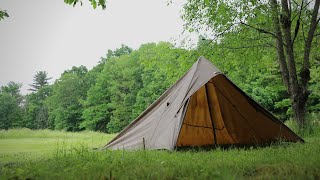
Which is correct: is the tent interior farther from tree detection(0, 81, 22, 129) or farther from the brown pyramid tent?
tree detection(0, 81, 22, 129)

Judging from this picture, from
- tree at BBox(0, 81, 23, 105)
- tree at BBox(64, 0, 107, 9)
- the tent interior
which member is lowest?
the tent interior

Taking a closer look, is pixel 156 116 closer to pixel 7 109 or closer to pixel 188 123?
pixel 188 123

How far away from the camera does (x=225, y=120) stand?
23.9 ft

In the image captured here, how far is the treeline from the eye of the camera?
35.2 ft

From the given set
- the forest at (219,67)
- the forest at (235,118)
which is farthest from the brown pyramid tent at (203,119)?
the forest at (219,67)

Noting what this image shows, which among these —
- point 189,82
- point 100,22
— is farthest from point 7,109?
point 100,22

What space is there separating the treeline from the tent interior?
3.35 m

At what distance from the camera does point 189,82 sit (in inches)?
240

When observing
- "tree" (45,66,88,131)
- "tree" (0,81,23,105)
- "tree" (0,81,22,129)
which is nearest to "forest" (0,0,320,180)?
"tree" (45,66,88,131)

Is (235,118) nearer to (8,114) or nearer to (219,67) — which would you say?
(219,67)

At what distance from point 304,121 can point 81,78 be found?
45.1m

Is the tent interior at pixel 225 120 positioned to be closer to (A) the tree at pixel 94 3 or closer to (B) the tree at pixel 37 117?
(A) the tree at pixel 94 3

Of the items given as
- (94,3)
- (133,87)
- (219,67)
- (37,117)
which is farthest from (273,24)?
(37,117)

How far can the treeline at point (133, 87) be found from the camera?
10.7m
